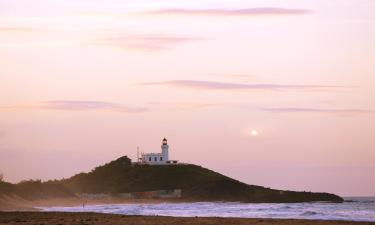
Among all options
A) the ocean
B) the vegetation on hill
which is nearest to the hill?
the vegetation on hill

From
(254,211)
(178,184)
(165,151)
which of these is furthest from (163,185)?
(254,211)

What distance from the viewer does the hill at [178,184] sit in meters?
123

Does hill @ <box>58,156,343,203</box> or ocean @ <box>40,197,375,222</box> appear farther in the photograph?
hill @ <box>58,156,343,203</box>

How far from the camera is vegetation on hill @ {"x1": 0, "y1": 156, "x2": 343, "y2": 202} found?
119 m

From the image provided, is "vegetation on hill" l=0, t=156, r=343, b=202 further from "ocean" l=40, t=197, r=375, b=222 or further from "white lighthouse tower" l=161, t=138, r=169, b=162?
"ocean" l=40, t=197, r=375, b=222

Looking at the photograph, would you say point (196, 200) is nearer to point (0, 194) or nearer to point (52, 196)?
point (52, 196)

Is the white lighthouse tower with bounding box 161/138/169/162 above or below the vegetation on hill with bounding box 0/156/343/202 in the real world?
above

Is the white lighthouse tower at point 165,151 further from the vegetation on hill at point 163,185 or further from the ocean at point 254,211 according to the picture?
the ocean at point 254,211

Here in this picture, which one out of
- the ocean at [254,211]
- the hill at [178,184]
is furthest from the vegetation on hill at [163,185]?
the ocean at [254,211]

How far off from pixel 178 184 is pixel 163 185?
2.48 m

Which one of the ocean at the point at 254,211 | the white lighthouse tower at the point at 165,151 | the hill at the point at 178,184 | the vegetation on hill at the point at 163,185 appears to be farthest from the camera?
the white lighthouse tower at the point at 165,151

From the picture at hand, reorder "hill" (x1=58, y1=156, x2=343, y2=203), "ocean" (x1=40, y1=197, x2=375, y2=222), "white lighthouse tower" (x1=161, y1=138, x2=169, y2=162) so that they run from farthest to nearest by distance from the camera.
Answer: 1. "white lighthouse tower" (x1=161, y1=138, x2=169, y2=162)
2. "hill" (x1=58, y1=156, x2=343, y2=203)
3. "ocean" (x1=40, y1=197, x2=375, y2=222)

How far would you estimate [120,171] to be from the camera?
14738 cm

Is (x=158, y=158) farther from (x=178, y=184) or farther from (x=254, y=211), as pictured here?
(x=254, y=211)
